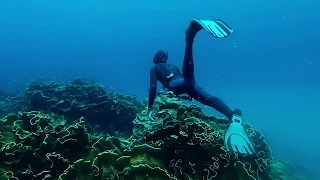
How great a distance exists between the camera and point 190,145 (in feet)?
13.9

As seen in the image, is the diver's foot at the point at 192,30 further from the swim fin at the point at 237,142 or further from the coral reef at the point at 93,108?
the coral reef at the point at 93,108

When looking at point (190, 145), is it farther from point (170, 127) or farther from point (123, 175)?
point (123, 175)

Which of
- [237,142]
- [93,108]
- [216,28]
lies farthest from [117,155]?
[93,108]

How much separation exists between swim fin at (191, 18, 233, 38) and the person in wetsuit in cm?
32

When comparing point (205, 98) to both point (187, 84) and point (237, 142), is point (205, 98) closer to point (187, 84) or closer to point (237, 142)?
point (187, 84)

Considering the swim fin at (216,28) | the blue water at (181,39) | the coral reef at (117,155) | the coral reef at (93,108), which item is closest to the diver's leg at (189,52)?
the swim fin at (216,28)

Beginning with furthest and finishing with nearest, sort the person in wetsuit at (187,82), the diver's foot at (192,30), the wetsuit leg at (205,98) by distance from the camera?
the wetsuit leg at (205,98)
the person in wetsuit at (187,82)
the diver's foot at (192,30)

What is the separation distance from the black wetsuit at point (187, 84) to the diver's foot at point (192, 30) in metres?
0.13

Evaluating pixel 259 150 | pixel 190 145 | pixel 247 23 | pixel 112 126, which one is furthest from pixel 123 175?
pixel 247 23

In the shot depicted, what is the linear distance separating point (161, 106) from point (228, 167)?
9.03 ft

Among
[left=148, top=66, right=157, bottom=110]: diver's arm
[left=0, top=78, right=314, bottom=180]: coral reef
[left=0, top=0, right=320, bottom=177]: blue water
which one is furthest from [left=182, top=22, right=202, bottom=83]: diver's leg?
[left=0, top=0, right=320, bottom=177]: blue water

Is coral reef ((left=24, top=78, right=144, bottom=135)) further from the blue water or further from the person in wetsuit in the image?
the blue water

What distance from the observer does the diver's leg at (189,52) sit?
593 centimetres

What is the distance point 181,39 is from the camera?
157125 millimetres
